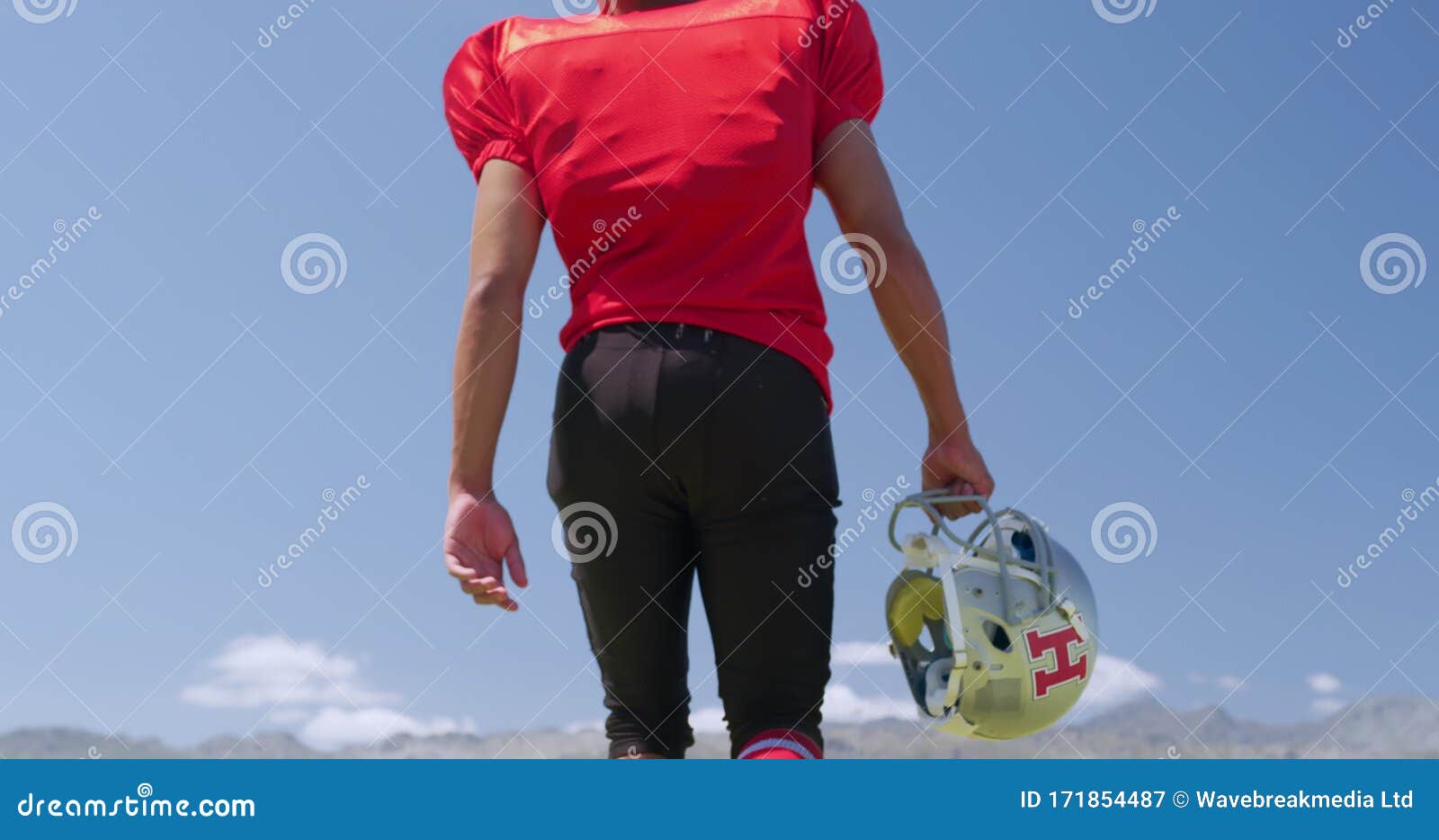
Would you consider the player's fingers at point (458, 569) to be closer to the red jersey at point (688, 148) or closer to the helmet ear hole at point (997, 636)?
the red jersey at point (688, 148)

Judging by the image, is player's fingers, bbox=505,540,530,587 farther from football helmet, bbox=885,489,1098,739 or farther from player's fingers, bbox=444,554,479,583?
football helmet, bbox=885,489,1098,739

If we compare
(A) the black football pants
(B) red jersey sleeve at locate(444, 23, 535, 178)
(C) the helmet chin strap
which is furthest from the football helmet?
(B) red jersey sleeve at locate(444, 23, 535, 178)

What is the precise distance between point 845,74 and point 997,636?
141 cm

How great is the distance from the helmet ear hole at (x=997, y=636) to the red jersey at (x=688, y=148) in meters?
0.78

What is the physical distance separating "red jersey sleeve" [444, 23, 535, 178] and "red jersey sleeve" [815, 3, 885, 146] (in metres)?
0.71

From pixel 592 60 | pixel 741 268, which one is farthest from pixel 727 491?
pixel 592 60

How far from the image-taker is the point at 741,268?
3.12 meters

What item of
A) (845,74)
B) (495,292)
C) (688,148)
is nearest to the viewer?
(688,148)

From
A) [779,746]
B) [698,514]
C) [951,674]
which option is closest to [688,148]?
[698,514]

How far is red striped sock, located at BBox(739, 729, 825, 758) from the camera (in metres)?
3.02

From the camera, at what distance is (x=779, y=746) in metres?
3.03

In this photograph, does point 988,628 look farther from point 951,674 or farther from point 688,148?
point 688,148

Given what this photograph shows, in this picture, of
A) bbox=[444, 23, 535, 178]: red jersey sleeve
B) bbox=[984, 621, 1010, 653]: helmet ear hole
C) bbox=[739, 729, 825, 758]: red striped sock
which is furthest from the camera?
bbox=[984, 621, 1010, 653]: helmet ear hole

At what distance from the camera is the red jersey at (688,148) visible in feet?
10.2
